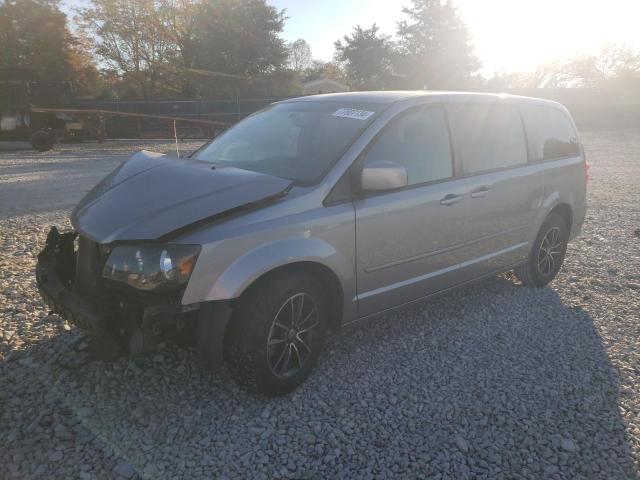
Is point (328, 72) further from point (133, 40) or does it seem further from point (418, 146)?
point (418, 146)

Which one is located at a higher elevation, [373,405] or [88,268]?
[88,268]

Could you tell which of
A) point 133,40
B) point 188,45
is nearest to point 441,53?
point 188,45

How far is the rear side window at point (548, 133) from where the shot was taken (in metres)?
4.58

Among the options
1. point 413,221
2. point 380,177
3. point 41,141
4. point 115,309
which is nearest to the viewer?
point 115,309

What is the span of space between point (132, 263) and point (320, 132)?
5.37ft

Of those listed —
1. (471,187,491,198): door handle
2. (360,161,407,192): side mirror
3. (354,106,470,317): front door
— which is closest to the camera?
(360,161,407,192): side mirror

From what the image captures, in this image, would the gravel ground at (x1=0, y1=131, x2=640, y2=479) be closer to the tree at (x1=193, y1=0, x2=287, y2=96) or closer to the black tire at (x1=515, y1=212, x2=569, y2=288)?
the black tire at (x1=515, y1=212, x2=569, y2=288)

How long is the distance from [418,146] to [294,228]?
1.32 metres

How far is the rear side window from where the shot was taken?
4.58 metres

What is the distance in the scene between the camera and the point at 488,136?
4121 mm

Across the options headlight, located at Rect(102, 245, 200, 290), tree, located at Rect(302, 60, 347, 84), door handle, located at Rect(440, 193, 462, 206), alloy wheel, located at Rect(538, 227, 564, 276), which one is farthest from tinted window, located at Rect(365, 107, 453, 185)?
tree, located at Rect(302, 60, 347, 84)

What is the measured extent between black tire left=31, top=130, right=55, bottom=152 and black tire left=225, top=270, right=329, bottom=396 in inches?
682

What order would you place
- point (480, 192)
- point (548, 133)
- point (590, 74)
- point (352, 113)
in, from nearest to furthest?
point (352, 113), point (480, 192), point (548, 133), point (590, 74)

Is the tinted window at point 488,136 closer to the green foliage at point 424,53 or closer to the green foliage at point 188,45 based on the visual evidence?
the green foliage at point 188,45
